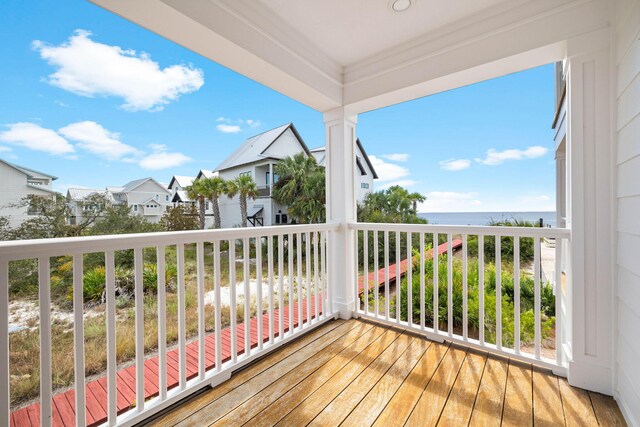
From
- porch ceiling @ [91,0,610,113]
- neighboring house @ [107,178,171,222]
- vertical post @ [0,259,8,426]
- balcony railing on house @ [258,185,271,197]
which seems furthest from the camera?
balcony railing on house @ [258,185,271,197]

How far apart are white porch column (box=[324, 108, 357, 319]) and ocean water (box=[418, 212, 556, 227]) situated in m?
0.87

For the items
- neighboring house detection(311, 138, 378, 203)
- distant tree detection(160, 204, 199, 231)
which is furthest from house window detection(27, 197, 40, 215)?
neighboring house detection(311, 138, 378, 203)

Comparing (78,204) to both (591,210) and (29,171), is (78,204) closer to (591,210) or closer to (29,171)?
(29,171)

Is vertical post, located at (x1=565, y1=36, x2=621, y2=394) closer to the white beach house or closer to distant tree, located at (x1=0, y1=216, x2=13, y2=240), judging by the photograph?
the white beach house

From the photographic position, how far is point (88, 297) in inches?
59.8

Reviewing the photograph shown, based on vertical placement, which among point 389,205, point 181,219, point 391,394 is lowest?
point 391,394

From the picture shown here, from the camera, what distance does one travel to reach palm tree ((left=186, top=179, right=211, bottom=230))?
73.1 inches

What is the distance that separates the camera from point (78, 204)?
1.38 m

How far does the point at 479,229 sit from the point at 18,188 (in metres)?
2.68

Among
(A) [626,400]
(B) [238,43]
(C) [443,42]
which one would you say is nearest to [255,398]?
(A) [626,400]

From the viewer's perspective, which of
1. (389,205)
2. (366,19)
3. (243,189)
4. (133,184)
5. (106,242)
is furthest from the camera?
(389,205)

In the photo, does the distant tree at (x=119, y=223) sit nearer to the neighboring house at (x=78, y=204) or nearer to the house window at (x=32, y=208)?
the neighboring house at (x=78, y=204)

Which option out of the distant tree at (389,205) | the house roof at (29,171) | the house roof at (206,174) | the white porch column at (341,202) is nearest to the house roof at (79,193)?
the house roof at (29,171)

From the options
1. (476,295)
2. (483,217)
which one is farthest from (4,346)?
(483,217)
